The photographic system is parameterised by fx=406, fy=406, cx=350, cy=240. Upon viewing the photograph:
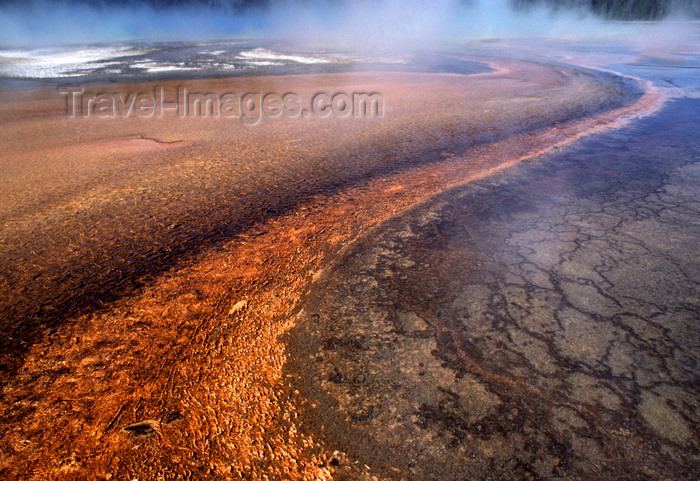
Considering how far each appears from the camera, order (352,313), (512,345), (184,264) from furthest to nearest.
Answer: (184,264) → (352,313) → (512,345)

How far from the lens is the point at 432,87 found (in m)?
12.0

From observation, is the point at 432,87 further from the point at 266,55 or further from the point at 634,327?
the point at 266,55

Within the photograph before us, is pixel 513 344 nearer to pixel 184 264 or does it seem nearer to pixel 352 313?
pixel 352 313

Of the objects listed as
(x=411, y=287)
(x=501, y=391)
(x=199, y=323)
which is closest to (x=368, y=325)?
(x=411, y=287)

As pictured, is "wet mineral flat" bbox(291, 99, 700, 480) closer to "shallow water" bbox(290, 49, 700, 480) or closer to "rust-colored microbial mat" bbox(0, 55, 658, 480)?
"shallow water" bbox(290, 49, 700, 480)

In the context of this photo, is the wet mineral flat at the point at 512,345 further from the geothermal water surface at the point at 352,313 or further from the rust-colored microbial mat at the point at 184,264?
the rust-colored microbial mat at the point at 184,264

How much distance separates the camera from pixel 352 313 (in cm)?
270

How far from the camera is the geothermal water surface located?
1851 millimetres

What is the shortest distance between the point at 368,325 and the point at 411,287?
1.71 feet

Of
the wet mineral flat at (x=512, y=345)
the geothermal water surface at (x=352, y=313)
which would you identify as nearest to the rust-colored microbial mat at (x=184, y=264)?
the geothermal water surface at (x=352, y=313)

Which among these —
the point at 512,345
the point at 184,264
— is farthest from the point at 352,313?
the point at 184,264

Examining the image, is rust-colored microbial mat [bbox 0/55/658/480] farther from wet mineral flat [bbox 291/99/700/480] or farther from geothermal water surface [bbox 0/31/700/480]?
wet mineral flat [bbox 291/99/700/480]

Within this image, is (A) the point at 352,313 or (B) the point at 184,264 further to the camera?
(B) the point at 184,264

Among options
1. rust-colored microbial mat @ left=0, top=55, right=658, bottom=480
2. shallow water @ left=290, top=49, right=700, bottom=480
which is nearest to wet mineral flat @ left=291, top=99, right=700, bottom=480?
shallow water @ left=290, top=49, right=700, bottom=480
